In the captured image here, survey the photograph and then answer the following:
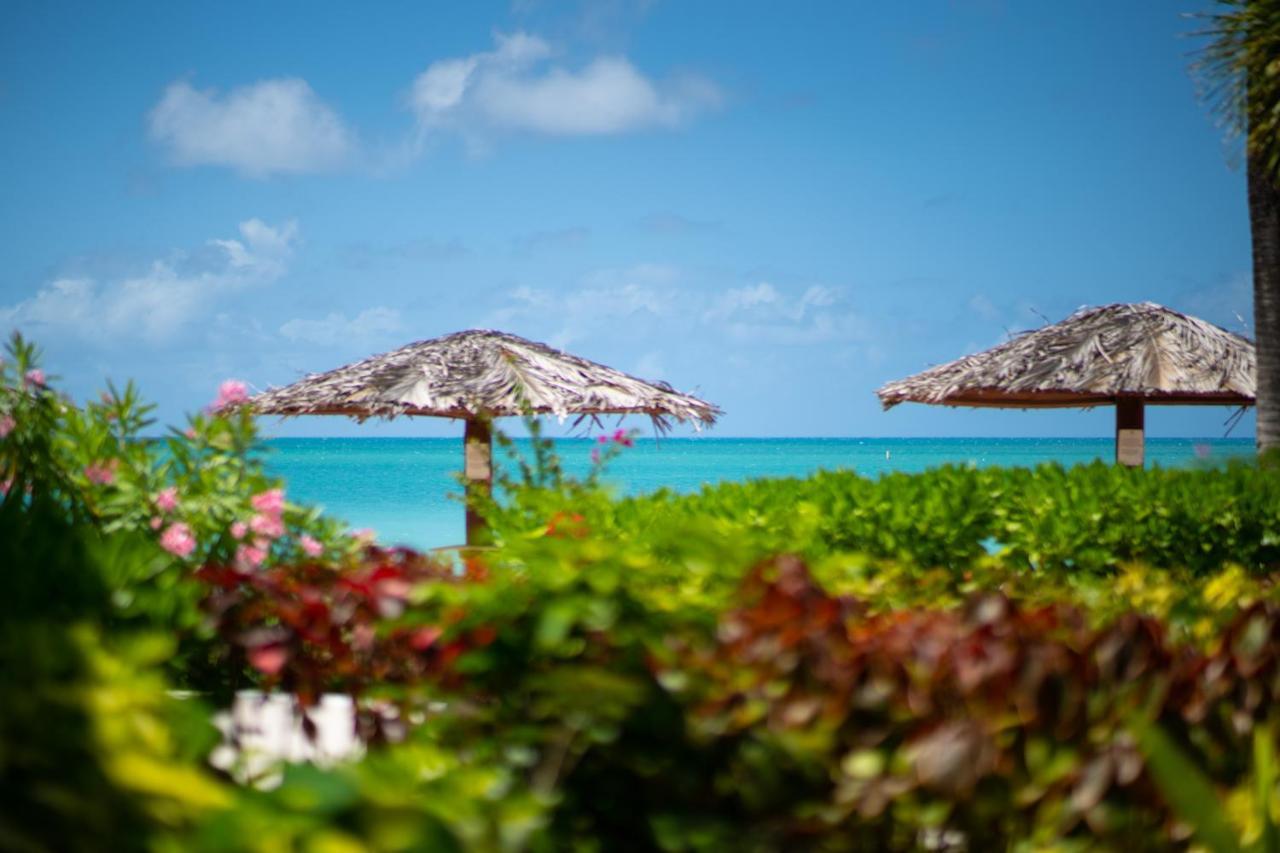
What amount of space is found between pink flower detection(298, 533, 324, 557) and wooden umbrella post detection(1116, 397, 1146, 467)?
36.7ft

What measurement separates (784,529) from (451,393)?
821 centimetres

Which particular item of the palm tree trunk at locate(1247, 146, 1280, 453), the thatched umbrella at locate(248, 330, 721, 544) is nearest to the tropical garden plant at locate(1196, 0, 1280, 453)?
the palm tree trunk at locate(1247, 146, 1280, 453)

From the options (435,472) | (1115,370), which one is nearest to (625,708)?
(1115,370)

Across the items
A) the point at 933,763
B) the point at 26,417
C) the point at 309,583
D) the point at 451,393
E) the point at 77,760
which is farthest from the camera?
the point at 451,393

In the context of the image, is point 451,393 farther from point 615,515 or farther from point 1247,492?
point 1247,492

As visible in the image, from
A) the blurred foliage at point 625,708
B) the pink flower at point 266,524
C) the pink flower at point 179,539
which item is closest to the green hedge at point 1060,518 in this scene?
the pink flower at point 266,524

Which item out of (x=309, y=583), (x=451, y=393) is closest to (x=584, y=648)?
(x=309, y=583)

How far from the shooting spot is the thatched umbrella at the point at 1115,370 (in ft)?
46.7

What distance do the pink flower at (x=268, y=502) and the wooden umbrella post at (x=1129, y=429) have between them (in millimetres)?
11488

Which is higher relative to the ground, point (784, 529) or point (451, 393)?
point (451, 393)

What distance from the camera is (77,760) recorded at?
4.64ft

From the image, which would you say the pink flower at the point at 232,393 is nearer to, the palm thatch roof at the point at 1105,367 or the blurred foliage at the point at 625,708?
the blurred foliage at the point at 625,708

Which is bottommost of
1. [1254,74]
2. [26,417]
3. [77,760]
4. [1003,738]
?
[1003,738]

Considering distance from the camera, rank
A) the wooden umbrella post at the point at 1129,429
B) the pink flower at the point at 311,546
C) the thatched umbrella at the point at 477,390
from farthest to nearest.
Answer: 1. the wooden umbrella post at the point at 1129,429
2. the thatched umbrella at the point at 477,390
3. the pink flower at the point at 311,546
